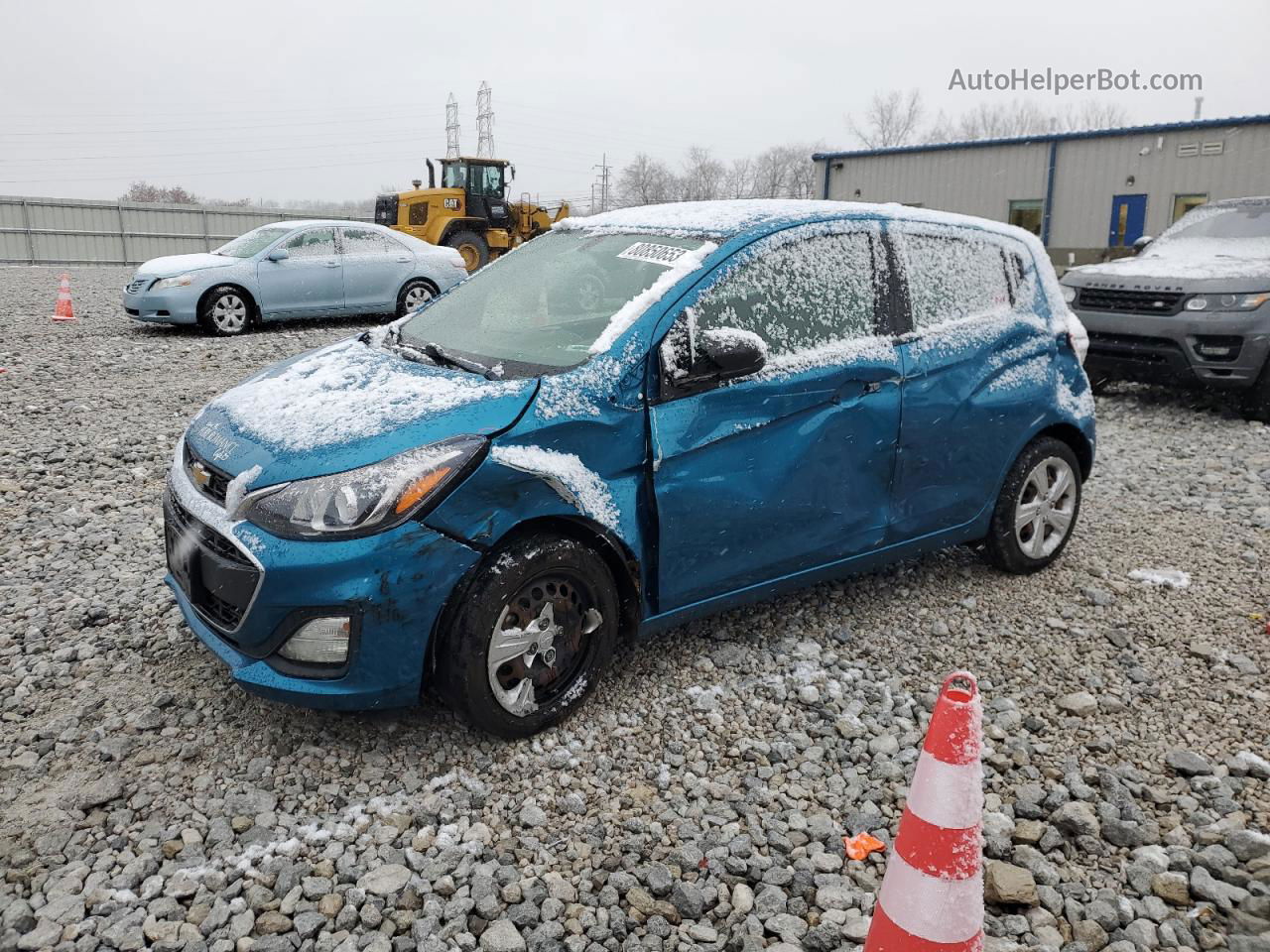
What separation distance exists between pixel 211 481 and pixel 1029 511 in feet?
11.6

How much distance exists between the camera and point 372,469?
2.83m

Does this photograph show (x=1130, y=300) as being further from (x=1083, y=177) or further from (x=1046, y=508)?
(x=1083, y=177)

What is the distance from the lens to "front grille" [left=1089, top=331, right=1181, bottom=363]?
8281 millimetres

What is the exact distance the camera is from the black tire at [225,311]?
37.2ft

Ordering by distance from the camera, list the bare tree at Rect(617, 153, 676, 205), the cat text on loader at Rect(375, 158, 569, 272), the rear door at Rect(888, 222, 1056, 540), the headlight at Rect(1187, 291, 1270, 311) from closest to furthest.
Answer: the rear door at Rect(888, 222, 1056, 540)
the headlight at Rect(1187, 291, 1270, 311)
the cat text on loader at Rect(375, 158, 569, 272)
the bare tree at Rect(617, 153, 676, 205)

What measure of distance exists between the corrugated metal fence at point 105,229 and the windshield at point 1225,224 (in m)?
27.0

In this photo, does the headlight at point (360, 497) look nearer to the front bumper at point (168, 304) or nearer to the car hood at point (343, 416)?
the car hood at point (343, 416)

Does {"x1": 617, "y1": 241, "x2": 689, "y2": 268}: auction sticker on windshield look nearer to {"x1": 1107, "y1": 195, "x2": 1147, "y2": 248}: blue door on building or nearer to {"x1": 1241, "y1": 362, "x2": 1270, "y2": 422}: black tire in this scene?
{"x1": 1241, "y1": 362, "x2": 1270, "y2": 422}: black tire

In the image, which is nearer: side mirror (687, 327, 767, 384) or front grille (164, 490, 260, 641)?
front grille (164, 490, 260, 641)

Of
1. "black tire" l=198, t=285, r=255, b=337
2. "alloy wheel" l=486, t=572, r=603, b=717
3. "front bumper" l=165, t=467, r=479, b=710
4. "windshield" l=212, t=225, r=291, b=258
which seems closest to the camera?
"front bumper" l=165, t=467, r=479, b=710

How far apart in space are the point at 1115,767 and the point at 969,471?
56.6 inches

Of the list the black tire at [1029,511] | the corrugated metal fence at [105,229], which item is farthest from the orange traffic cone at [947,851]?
the corrugated metal fence at [105,229]

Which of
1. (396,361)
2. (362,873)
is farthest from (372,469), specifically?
(362,873)

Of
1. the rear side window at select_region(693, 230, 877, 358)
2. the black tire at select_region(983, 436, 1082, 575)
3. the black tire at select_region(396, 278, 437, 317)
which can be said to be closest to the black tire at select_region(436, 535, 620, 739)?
the rear side window at select_region(693, 230, 877, 358)
